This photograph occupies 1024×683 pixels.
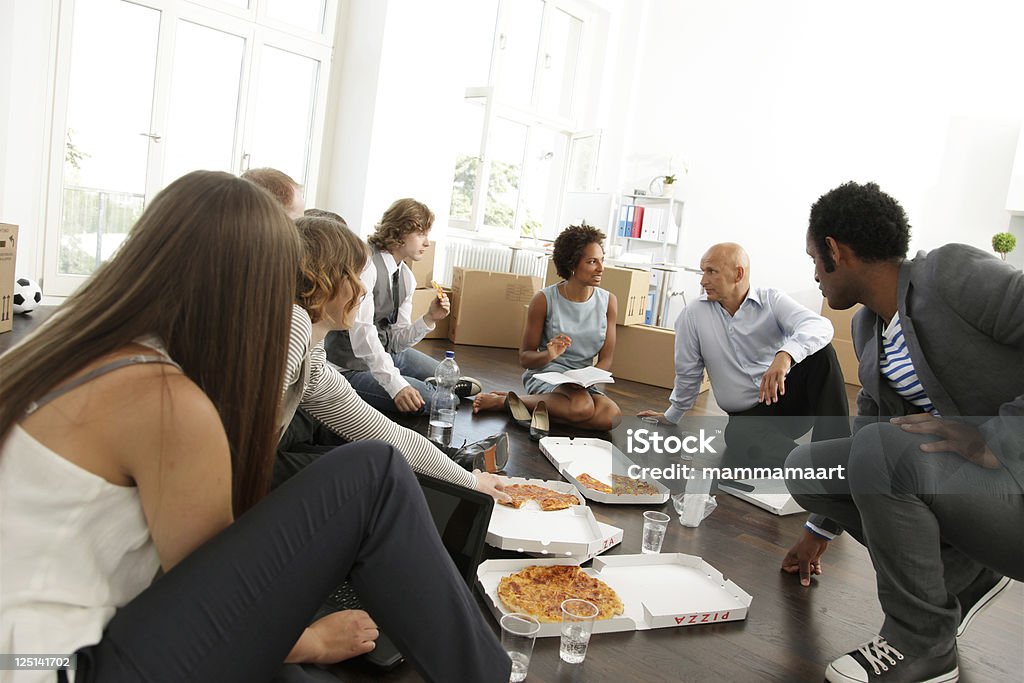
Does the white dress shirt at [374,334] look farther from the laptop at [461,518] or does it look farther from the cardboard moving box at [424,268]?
the cardboard moving box at [424,268]

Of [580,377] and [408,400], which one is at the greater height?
[580,377]

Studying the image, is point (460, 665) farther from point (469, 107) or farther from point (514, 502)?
point (469, 107)

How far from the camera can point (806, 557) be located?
2131mm

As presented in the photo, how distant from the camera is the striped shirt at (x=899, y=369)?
1807 mm

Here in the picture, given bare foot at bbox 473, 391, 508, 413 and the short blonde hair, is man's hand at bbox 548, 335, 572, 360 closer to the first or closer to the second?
bare foot at bbox 473, 391, 508, 413

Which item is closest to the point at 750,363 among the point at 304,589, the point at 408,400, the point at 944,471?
the point at 408,400

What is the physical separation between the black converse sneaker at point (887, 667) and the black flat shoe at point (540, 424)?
66.2 inches

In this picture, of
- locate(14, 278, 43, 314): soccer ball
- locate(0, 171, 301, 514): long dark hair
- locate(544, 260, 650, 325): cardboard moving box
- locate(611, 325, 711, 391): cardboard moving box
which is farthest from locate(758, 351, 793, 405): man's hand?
locate(14, 278, 43, 314): soccer ball

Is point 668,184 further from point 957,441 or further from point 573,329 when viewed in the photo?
point 957,441

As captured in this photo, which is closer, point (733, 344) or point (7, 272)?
point (733, 344)

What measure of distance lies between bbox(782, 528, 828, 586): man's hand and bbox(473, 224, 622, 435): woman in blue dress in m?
1.41

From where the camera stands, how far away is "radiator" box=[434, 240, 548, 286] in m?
6.65

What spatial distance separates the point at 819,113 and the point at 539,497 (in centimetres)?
592

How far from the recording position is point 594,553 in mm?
1945
